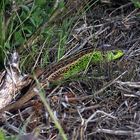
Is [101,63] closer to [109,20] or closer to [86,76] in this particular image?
[86,76]

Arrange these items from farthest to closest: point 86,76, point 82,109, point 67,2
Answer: point 67,2, point 86,76, point 82,109

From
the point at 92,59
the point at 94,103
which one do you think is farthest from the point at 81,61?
the point at 94,103

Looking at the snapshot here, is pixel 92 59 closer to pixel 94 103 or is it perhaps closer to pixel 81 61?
pixel 81 61

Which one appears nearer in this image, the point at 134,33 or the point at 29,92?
the point at 29,92

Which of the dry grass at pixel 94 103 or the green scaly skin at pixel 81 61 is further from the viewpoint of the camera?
the green scaly skin at pixel 81 61

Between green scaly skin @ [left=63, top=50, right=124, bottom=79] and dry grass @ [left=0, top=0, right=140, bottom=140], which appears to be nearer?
dry grass @ [left=0, top=0, right=140, bottom=140]

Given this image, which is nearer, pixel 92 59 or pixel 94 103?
pixel 94 103

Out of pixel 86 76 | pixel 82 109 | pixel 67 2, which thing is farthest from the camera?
pixel 67 2

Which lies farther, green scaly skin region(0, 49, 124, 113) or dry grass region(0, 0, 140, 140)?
green scaly skin region(0, 49, 124, 113)

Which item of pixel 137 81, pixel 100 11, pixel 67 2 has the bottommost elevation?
pixel 137 81

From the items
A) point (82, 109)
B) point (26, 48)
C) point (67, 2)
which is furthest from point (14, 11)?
point (82, 109)

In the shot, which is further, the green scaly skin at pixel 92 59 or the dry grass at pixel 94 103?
the green scaly skin at pixel 92 59
